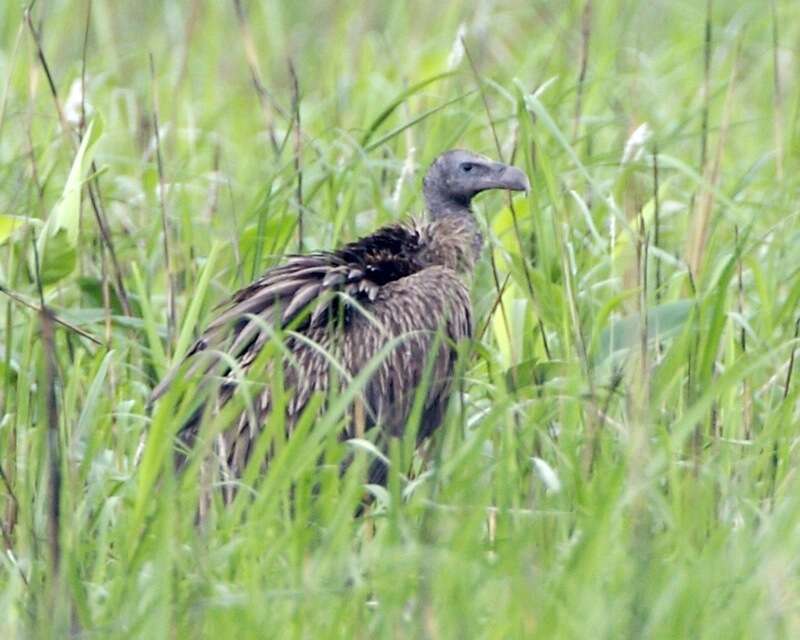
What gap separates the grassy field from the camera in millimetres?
3281

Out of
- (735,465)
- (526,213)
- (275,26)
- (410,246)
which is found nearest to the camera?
(735,465)

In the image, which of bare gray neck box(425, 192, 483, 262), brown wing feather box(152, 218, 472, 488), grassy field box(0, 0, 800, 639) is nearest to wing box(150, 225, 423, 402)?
brown wing feather box(152, 218, 472, 488)

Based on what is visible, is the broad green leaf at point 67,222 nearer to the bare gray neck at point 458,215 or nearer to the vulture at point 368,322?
the vulture at point 368,322

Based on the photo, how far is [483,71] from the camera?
770 centimetres

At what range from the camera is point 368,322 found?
471 cm

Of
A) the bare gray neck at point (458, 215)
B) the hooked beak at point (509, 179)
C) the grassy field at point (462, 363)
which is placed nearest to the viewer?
the grassy field at point (462, 363)

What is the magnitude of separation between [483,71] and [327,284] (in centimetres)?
330

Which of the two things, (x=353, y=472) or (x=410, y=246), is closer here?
(x=353, y=472)

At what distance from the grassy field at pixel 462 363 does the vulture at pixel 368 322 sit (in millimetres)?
125

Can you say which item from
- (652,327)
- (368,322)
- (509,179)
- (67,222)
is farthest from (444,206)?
(67,222)

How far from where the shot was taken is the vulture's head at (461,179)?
5023 mm

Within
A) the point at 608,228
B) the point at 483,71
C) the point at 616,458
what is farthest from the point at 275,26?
the point at 616,458

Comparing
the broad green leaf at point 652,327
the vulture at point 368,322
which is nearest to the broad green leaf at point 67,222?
the vulture at point 368,322

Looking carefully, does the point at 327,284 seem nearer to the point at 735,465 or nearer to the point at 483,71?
the point at 735,465
